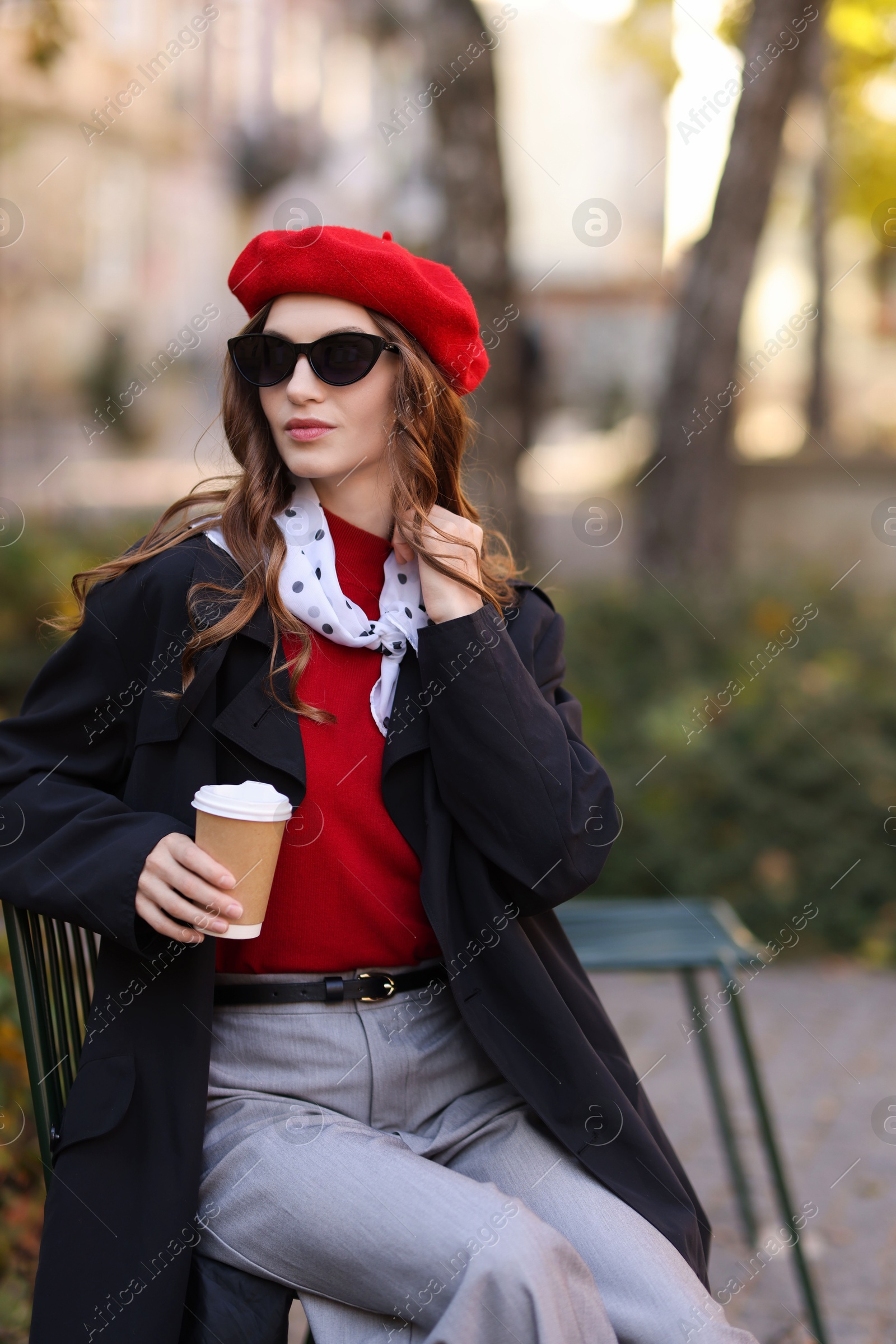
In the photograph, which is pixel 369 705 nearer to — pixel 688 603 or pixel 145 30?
pixel 688 603

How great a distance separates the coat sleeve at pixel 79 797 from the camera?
179cm

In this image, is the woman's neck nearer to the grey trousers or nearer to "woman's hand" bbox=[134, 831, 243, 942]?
"woman's hand" bbox=[134, 831, 243, 942]

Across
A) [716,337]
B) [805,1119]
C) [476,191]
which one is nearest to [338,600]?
[805,1119]

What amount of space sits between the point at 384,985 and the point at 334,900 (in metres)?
0.15

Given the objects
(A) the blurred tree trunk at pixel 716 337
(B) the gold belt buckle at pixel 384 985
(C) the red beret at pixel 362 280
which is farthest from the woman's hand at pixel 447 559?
(A) the blurred tree trunk at pixel 716 337

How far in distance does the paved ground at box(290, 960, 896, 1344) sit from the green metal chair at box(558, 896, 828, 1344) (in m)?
0.09

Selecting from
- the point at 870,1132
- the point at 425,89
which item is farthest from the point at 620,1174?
the point at 425,89

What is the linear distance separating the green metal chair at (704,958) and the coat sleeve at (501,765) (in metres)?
1.11

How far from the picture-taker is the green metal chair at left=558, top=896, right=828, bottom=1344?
300 cm

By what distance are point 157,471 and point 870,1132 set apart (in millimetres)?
20407

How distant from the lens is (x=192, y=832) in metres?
1.85

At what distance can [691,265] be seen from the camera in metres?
7.53

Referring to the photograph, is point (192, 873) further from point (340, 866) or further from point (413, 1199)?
point (413, 1199)

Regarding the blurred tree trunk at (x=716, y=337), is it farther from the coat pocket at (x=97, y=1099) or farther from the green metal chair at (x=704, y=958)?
the coat pocket at (x=97, y=1099)
